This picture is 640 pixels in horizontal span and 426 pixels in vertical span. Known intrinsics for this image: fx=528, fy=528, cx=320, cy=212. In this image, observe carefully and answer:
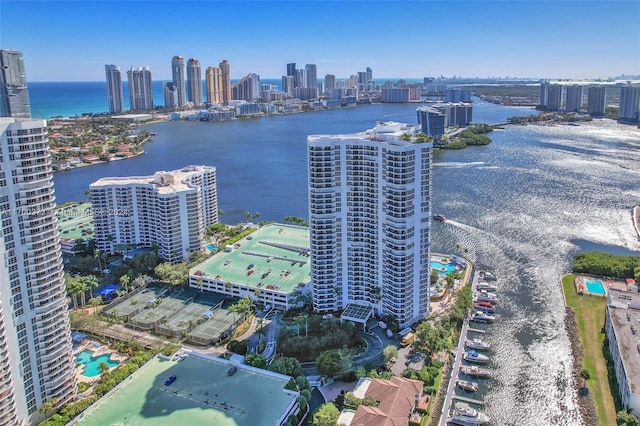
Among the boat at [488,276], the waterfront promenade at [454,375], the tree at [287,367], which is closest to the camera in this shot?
the waterfront promenade at [454,375]

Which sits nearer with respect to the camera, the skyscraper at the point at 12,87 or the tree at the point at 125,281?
the skyscraper at the point at 12,87

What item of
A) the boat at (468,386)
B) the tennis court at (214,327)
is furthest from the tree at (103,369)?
the boat at (468,386)

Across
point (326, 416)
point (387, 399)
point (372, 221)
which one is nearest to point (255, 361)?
point (326, 416)

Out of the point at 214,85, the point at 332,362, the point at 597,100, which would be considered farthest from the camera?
the point at 214,85

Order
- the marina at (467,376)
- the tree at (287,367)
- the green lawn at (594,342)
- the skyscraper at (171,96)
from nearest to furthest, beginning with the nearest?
the marina at (467,376)
the green lawn at (594,342)
the tree at (287,367)
the skyscraper at (171,96)

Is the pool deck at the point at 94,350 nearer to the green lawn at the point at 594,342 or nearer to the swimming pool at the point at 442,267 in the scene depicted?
the swimming pool at the point at 442,267

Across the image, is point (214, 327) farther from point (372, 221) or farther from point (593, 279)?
point (593, 279)

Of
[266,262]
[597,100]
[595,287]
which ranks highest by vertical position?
[597,100]
